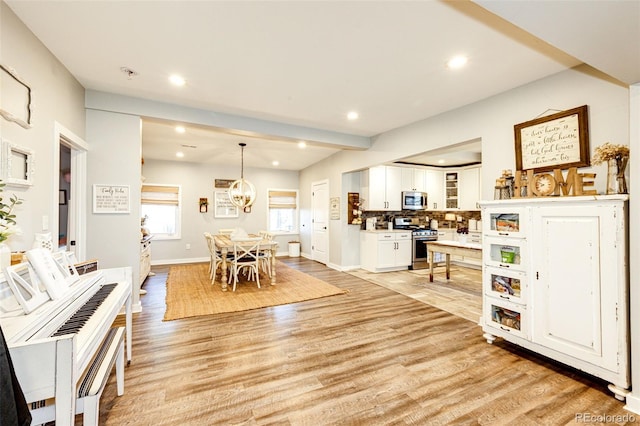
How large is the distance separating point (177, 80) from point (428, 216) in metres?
6.24

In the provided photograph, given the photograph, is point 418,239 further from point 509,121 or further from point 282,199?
point 282,199

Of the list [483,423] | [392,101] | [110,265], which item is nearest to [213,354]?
[110,265]

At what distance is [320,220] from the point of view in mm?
7062

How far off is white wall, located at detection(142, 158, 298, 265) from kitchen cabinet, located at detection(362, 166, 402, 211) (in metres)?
3.34

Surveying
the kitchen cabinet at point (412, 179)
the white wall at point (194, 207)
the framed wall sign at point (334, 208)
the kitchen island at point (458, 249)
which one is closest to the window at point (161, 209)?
the white wall at point (194, 207)

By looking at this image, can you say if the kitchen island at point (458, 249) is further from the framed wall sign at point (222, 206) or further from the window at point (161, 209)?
the window at point (161, 209)

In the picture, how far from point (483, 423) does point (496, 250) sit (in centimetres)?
156

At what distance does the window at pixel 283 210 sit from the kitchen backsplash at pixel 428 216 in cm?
279

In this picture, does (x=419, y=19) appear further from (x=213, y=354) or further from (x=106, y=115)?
(x=106, y=115)

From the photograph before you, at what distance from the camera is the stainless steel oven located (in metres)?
6.02

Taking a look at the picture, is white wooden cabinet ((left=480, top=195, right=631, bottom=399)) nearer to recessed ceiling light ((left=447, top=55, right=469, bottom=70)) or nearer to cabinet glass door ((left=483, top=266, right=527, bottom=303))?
cabinet glass door ((left=483, top=266, right=527, bottom=303))

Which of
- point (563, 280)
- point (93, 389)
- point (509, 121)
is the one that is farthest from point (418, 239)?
point (93, 389)

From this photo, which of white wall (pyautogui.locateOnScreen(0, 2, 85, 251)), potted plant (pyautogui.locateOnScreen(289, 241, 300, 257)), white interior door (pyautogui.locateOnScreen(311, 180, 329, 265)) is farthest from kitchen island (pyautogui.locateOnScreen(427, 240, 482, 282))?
white wall (pyautogui.locateOnScreen(0, 2, 85, 251))

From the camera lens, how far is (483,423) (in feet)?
5.38
